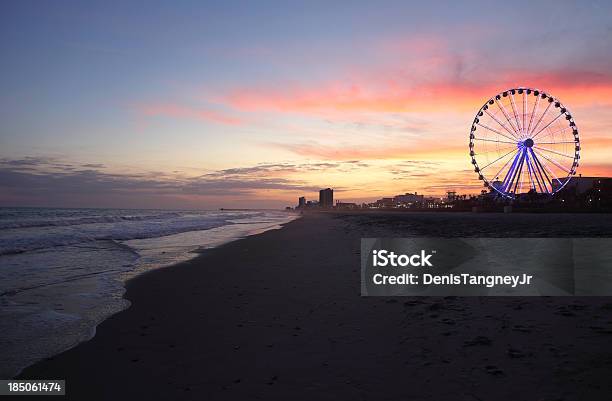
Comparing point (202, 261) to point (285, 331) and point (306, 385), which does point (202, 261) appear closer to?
point (285, 331)

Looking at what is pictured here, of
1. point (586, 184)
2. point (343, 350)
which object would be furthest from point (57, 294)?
point (586, 184)

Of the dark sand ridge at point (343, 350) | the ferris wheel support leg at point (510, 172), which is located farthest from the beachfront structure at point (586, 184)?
the dark sand ridge at point (343, 350)

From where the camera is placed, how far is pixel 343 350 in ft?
15.5

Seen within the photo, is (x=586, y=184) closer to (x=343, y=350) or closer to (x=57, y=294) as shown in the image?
(x=343, y=350)

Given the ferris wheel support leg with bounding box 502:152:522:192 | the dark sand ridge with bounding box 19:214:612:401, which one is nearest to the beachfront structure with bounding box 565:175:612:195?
the ferris wheel support leg with bounding box 502:152:522:192

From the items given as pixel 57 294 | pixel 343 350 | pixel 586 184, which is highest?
pixel 586 184

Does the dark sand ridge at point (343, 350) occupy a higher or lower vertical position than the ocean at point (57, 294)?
higher

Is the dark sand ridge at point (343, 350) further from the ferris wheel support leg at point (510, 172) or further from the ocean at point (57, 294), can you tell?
the ferris wheel support leg at point (510, 172)

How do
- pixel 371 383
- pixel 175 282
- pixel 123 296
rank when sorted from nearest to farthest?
1. pixel 371 383
2. pixel 123 296
3. pixel 175 282

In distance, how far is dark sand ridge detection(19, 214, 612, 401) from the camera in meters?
3.67

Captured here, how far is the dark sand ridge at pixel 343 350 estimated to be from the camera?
12.0 ft

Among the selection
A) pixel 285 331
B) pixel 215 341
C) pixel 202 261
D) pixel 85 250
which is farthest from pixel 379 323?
pixel 85 250

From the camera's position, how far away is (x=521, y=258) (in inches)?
406

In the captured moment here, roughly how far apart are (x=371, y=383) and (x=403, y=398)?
0.41 m
